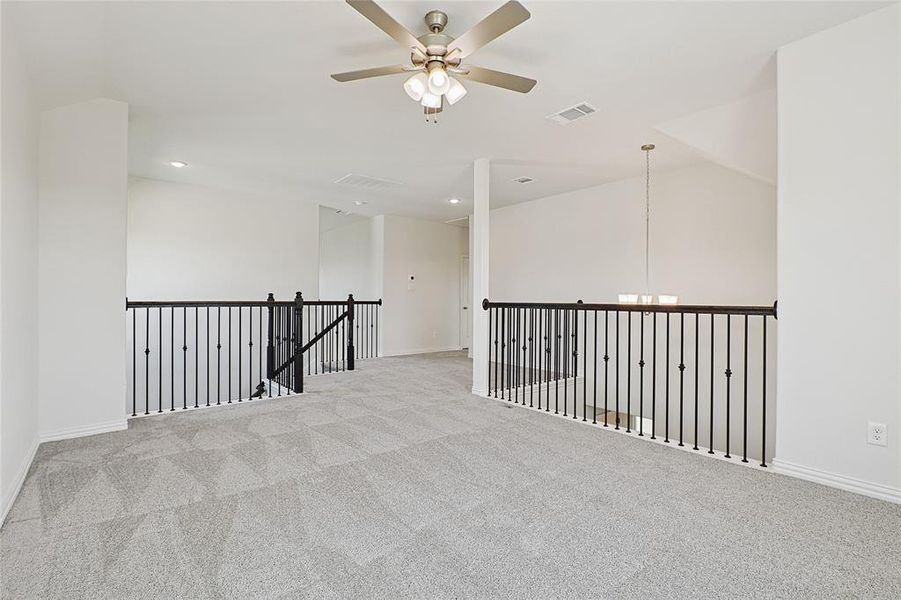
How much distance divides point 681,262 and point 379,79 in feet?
13.7

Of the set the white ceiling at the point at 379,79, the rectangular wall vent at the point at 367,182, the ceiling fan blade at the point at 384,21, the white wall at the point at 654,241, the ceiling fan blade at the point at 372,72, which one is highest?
the rectangular wall vent at the point at 367,182

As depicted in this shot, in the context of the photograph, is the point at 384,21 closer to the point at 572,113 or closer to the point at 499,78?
the point at 499,78

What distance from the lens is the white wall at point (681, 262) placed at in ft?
15.3

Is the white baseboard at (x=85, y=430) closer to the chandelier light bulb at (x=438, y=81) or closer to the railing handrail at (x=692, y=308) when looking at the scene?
the chandelier light bulb at (x=438, y=81)

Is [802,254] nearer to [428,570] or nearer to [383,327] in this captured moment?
[428,570]

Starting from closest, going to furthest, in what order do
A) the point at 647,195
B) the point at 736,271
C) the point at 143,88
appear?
1. the point at 143,88
2. the point at 736,271
3. the point at 647,195

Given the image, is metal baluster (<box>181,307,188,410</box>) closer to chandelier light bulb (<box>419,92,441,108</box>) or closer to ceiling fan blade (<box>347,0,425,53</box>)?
chandelier light bulb (<box>419,92,441,108</box>)

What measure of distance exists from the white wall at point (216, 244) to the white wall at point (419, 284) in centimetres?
142

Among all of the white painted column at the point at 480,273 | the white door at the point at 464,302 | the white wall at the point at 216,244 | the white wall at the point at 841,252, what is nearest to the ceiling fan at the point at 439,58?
the white wall at the point at 841,252

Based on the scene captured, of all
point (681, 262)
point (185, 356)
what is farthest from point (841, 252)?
point (185, 356)

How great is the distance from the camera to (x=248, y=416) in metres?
3.81

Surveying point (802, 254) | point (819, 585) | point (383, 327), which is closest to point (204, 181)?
point (383, 327)

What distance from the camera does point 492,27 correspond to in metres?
2.06

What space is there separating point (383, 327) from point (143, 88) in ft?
17.5
